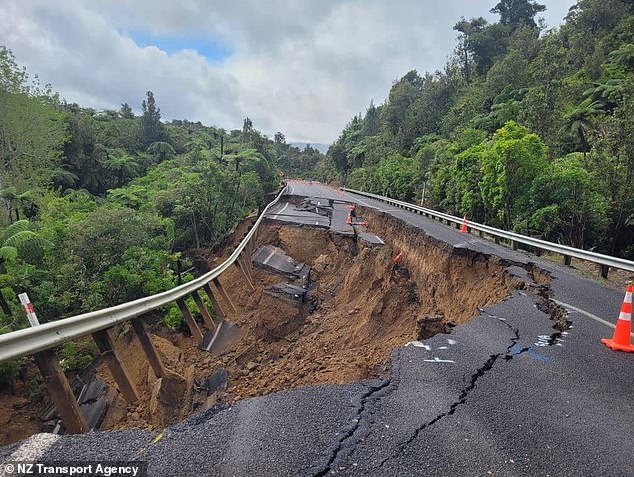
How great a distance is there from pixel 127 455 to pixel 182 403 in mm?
3077

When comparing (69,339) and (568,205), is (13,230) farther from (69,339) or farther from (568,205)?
(568,205)

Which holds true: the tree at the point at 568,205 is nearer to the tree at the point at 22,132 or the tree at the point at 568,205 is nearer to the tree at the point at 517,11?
the tree at the point at 22,132

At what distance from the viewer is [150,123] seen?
58.0 m

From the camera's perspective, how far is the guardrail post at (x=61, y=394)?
373 cm

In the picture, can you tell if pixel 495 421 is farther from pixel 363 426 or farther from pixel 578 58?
pixel 578 58

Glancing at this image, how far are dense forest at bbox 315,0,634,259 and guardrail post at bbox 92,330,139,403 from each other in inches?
479

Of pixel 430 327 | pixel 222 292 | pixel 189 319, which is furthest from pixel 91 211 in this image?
pixel 430 327

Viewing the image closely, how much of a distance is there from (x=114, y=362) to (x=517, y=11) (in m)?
77.5

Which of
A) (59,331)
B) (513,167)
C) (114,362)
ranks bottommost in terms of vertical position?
(114,362)

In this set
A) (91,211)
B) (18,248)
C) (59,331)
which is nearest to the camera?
(59,331)

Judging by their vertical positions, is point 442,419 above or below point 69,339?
above

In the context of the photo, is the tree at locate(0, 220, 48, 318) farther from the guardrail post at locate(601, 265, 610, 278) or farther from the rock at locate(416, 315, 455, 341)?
the guardrail post at locate(601, 265, 610, 278)

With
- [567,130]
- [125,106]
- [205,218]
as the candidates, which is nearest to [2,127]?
[205,218]

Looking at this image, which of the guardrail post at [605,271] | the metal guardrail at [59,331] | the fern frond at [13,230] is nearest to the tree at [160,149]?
the fern frond at [13,230]
